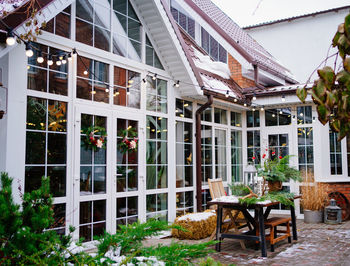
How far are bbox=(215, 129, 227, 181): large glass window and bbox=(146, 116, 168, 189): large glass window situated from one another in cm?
204

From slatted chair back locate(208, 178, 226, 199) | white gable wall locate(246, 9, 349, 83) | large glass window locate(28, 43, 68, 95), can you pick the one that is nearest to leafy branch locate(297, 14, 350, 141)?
large glass window locate(28, 43, 68, 95)

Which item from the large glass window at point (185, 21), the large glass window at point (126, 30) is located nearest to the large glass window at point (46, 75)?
the large glass window at point (126, 30)

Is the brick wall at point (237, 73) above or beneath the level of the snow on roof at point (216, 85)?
above

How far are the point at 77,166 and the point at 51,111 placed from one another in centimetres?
90

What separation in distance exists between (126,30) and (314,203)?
579 centimetres

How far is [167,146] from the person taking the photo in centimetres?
784

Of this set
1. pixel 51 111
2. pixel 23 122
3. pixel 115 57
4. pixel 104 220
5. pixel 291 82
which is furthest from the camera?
pixel 291 82

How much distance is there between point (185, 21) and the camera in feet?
35.6

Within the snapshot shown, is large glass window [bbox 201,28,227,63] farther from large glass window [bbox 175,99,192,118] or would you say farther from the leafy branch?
the leafy branch

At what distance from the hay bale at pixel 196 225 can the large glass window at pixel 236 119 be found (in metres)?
3.65

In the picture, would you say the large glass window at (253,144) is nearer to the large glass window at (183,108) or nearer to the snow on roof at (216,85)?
the snow on roof at (216,85)

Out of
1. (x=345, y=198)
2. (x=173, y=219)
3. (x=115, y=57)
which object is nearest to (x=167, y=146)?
(x=173, y=219)

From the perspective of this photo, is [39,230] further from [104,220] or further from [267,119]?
[267,119]

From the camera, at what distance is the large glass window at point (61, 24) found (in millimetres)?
5621
